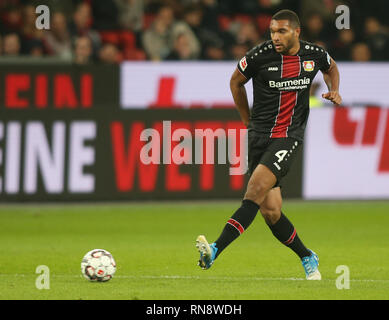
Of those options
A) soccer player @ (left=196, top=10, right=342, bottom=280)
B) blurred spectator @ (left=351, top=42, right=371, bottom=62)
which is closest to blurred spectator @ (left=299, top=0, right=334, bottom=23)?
blurred spectator @ (left=351, top=42, right=371, bottom=62)

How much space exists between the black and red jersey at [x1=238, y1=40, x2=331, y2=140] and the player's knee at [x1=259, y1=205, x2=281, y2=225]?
22.0 inches

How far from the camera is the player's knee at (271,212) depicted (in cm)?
806

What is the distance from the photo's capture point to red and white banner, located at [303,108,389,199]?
14.7m

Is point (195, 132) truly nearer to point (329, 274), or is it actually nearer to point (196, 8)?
point (196, 8)

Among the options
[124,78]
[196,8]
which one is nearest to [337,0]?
[196,8]

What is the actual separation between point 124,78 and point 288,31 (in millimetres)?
9592

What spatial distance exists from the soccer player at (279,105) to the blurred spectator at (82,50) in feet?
28.1

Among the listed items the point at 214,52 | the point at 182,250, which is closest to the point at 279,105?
the point at 182,250

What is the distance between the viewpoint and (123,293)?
24.2 feet

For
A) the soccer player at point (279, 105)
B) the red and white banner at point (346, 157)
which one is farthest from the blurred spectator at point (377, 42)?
the soccer player at point (279, 105)

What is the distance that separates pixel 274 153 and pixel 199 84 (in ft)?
32.2

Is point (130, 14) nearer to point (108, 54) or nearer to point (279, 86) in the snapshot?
point (108, 54)

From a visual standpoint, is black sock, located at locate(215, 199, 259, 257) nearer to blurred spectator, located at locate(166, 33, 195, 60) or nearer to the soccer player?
the soccer player

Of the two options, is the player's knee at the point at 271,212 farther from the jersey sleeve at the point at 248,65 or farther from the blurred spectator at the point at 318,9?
the blurred spectator at the point at 318,9
